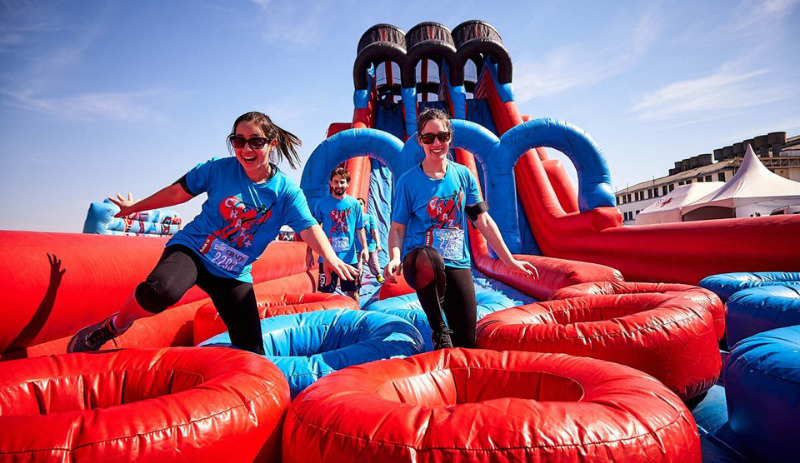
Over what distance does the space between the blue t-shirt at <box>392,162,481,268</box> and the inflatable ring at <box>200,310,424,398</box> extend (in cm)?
47

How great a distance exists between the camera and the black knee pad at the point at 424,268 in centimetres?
187

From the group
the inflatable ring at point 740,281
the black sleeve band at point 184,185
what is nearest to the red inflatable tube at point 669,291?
the inflatable ring at point 740,281

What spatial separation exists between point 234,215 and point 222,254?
184 mm

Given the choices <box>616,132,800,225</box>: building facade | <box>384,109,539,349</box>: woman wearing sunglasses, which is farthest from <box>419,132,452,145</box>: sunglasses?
<box>616,132,800,225</box>: building facade

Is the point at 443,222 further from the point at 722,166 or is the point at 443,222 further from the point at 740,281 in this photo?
the point at 722,166

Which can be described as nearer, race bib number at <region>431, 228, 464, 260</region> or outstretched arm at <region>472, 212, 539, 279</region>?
race bib number at <region>431, 228, 464, 260</region>

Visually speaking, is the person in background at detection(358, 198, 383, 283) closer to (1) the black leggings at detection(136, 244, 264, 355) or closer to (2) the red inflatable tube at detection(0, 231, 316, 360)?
(2) the red inflatable tube at detection(0, 231, 316, 360)

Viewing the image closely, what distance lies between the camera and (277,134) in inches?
83.7

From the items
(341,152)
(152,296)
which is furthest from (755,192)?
(152,296)

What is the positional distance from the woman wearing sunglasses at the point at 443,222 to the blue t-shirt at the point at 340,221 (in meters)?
1.84

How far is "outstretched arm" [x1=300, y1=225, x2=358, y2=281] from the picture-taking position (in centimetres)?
196

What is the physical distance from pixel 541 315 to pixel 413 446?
67.6 inches

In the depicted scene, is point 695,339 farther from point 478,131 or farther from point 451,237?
point 478,131

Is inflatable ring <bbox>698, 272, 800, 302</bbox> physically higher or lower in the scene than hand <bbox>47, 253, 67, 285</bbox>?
lower
